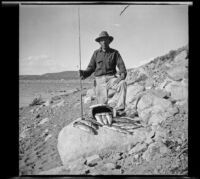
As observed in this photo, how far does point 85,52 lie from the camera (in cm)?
558

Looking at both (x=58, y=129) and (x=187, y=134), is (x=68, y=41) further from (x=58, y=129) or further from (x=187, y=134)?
(x=187, y=134)

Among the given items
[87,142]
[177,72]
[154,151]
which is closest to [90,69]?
[87,142]

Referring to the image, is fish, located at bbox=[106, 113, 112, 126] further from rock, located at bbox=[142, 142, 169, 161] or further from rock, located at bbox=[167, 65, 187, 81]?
rock, located at bbox=[167, 65, 187, 81]

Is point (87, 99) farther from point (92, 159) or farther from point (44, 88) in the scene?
point (92, 159)

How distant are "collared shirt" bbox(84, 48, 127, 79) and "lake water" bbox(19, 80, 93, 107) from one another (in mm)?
291

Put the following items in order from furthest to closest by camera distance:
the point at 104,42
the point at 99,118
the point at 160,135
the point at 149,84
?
the point at 149,84
the point at 104,42
the point at 99,118
the point at 160,135

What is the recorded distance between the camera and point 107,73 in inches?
223

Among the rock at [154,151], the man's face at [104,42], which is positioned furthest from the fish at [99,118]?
the man's face at [104,42]

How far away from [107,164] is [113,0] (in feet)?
10.3

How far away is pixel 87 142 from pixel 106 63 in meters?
1.64

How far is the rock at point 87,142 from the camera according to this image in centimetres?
515

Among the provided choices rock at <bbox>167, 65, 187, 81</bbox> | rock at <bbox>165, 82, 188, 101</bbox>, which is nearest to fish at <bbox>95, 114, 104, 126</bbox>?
rock at <bbox>165, 82, 188, 101</bbox>

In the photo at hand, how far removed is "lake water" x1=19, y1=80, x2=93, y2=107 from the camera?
5.43 meters
